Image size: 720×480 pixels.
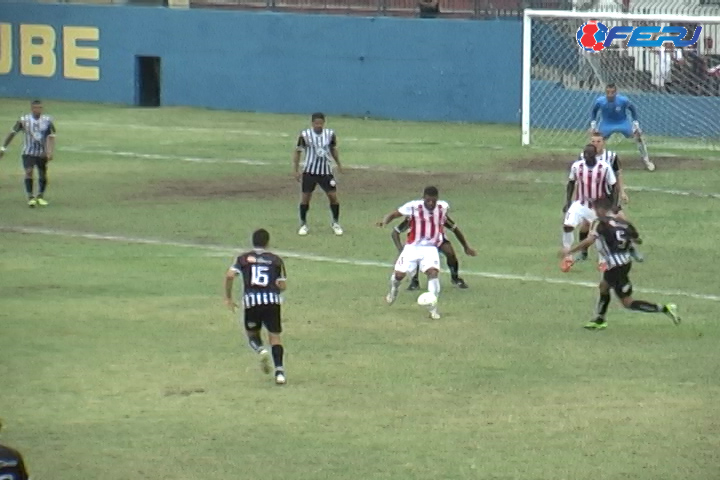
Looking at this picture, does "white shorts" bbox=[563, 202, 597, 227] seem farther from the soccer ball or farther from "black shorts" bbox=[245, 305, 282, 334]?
"black shorts" bbox=[245, 305, 282, 334]

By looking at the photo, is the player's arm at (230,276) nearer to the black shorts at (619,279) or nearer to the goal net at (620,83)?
the black shorts at (619,279)

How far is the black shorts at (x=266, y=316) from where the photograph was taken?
18.6m

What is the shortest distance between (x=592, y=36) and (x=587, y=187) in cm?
1877

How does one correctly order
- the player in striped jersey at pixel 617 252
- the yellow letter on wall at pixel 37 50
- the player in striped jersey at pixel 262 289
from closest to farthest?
the player in striped jersey at pixel 262 289
the player in striped jersey at pixel 617 252
the yellow letter on wall at pixel 37 50

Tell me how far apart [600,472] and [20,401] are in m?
6.55

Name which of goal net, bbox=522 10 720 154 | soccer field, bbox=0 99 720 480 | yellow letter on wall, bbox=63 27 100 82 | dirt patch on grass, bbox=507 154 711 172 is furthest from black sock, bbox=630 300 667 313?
yellow letter on wall, bbox=63 27 100 82

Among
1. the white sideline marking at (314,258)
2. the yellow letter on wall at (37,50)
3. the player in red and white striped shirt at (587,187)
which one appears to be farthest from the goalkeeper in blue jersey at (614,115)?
the yellow letter on wall at (37,50)

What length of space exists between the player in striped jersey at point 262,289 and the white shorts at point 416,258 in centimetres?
436

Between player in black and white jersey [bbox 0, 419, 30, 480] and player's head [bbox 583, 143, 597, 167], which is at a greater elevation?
player's head [bbox 583, 143, 597, 167]

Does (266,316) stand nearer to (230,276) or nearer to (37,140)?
(230,276)

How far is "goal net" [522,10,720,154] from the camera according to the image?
4344 centimetres

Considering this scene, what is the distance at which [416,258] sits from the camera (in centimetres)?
2289

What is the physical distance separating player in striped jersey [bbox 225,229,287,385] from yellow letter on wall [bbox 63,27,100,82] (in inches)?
1483

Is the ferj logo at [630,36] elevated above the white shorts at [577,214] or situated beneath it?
elevated above
